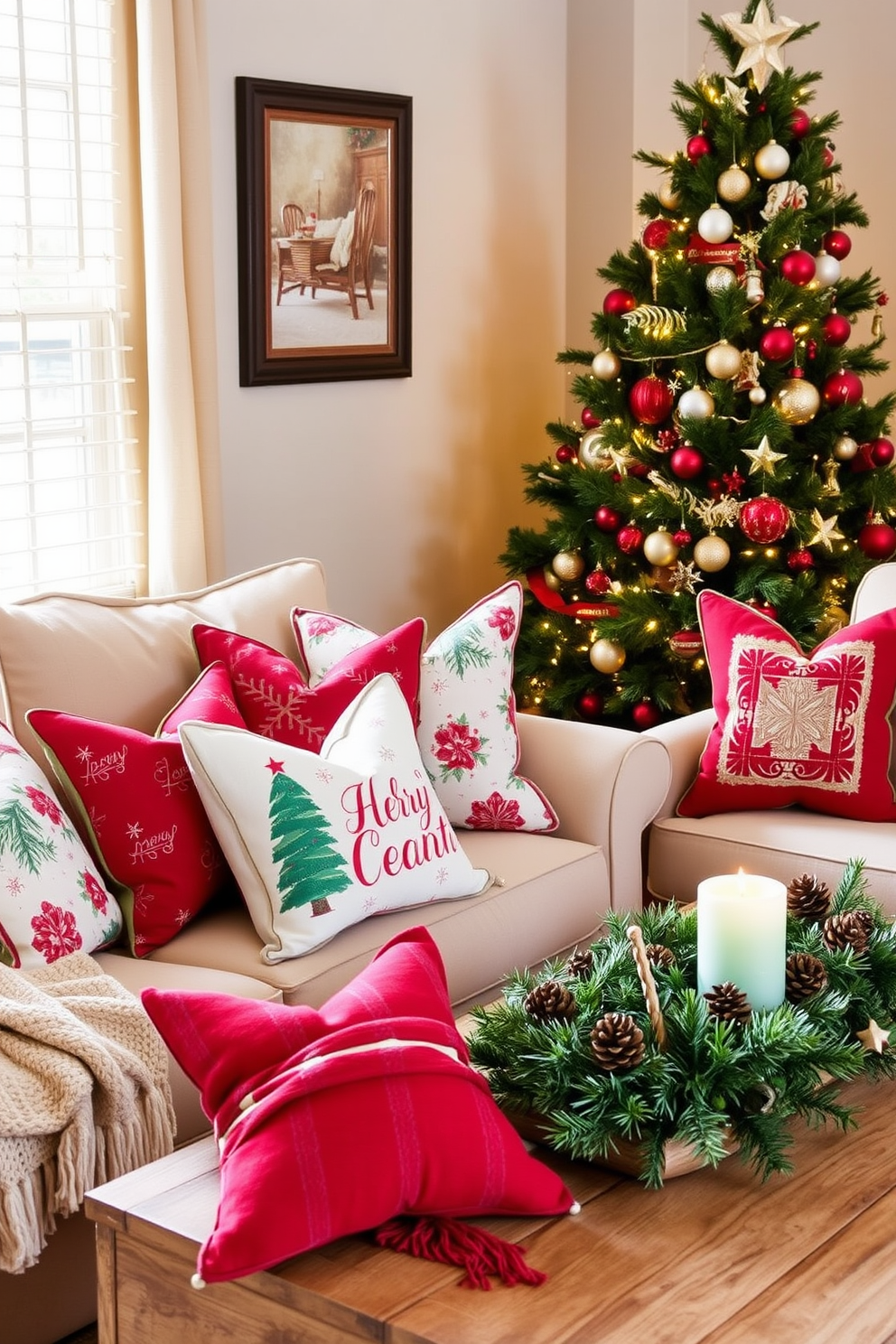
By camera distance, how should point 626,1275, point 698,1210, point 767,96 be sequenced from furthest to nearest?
point 767,96 → point 698,1210 → point 626,1275

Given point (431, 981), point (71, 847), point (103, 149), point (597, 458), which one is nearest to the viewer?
point (431, 981)

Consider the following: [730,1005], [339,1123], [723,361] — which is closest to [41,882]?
[339,1123]

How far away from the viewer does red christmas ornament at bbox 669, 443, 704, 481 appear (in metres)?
3.56

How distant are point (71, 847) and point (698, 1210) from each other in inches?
45.1

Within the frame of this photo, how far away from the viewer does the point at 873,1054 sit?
5.63 ft

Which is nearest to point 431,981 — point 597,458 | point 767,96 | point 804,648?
point 804,648

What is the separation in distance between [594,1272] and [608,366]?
270 centimetres

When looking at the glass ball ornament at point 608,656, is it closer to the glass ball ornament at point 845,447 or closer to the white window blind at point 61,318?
the glass ball ornament at point 845,447

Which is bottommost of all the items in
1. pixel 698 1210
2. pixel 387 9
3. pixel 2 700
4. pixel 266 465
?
pixel 698 1210

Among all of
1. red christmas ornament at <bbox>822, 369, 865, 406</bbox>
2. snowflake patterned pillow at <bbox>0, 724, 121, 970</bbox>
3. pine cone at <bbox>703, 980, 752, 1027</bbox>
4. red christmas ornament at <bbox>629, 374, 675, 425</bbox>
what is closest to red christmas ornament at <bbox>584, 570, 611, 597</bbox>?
red christmas ornament at <bbox>629, 374, 675, 425</bbox>

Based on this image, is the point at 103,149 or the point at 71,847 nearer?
the point at 71,847

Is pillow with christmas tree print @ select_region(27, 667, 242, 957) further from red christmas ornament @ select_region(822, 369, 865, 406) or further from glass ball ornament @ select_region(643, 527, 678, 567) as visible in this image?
red christmas ornament @ select_region(822, 369, 865, 406)

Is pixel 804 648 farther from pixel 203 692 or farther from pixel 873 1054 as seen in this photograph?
pixel 873 1054

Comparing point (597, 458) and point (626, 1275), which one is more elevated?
point (597, 458)
